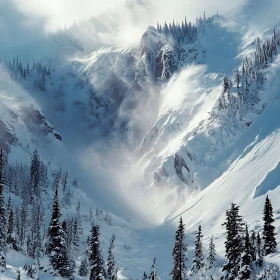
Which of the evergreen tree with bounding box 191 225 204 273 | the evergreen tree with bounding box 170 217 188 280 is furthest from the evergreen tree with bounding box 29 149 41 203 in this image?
the evergreen tree with bounding box 170 217 188 280

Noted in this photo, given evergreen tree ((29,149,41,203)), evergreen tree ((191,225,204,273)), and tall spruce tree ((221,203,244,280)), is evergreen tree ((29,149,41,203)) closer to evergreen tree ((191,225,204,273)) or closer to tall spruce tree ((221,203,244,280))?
evergreen tree ((191,225,204,273))

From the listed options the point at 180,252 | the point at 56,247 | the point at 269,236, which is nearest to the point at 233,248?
the point at 180,252

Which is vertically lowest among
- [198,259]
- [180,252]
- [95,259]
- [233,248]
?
[95,259]

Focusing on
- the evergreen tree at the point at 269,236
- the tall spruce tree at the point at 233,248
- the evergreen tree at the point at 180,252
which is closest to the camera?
the tall spruce tree at the point at 233,248

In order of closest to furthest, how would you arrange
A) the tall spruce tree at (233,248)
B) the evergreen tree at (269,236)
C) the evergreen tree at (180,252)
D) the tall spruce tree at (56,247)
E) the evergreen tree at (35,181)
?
1. the tall spruce tree at (233,248)
2. the tall spruce tree at (56,247)
3. the evergreen tree at (180,252)
4. the evergreen tree at (269,236)
5. the evergreen tree at (35,181)

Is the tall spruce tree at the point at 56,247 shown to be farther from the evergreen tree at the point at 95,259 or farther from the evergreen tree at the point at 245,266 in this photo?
the evergreen tree at the point at 245,266

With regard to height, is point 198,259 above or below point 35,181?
below

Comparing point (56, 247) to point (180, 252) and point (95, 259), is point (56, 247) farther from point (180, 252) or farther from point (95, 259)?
point (180, 252)

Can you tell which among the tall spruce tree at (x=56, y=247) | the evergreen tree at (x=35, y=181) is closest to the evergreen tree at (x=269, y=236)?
the tall spruce tree at (x=56, y=247)

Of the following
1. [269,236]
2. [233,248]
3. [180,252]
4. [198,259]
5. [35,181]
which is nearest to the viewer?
[233,248]

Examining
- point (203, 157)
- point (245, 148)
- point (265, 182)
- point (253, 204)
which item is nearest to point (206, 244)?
point (253, 204)

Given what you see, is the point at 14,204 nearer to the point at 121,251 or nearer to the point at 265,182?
the point at 121,251
